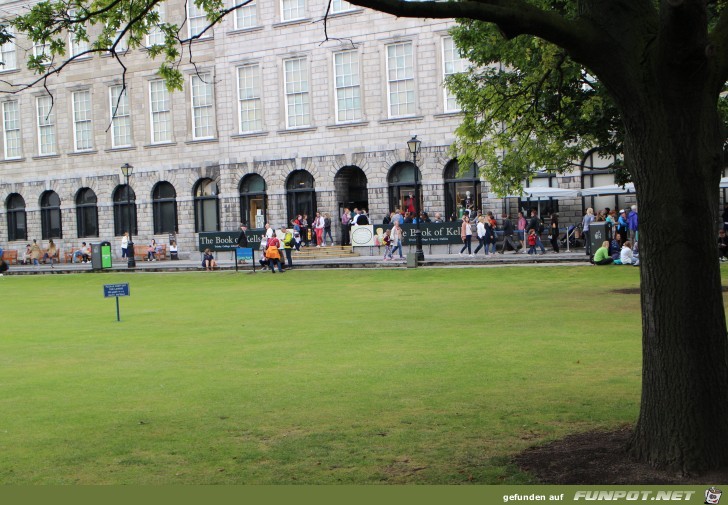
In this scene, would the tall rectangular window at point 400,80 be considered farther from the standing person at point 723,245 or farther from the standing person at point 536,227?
the standing person at point 723,245

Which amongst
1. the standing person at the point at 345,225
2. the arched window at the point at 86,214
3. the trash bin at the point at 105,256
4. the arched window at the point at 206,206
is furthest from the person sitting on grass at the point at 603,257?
the arched window at the point at 86,214

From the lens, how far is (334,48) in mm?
51656

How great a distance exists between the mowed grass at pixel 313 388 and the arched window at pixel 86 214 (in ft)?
119

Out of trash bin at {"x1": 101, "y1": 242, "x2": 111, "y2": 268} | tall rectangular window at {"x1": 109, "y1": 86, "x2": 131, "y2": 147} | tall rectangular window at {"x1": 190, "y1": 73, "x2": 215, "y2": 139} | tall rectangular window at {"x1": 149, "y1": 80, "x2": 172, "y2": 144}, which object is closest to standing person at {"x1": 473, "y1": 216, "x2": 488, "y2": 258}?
trash bin at {"x1": 101, "y1": 242, "x2": 111, "y2": 268}

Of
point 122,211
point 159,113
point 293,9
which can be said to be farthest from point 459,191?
point 122,211

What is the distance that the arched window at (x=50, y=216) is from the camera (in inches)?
2467

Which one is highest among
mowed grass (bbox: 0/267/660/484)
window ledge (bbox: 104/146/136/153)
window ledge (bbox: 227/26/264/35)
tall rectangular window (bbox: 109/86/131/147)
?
window ledge (bbox: 227/26/264/35)

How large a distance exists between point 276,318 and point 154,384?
857 cm

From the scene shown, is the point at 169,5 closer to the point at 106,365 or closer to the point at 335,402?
the point at 106,365

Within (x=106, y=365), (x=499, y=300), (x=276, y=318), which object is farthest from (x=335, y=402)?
(x=499, y=300)

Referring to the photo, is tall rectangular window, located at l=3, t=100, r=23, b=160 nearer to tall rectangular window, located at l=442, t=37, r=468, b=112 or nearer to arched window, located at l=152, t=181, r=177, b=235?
arched window, located at l=152, t=181, r=177, b=235

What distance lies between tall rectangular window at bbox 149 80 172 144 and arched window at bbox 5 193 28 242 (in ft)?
36.5

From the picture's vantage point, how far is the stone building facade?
164 feet

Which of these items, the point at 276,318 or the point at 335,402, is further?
the point at 276,318
